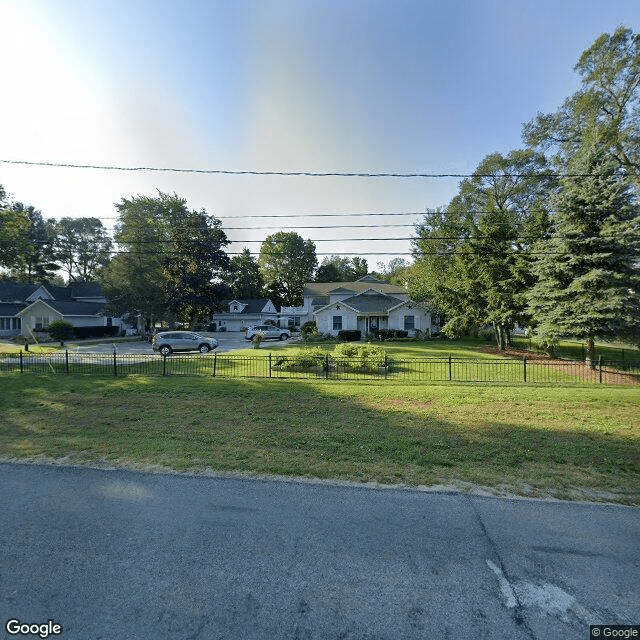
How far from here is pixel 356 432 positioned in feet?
22.3

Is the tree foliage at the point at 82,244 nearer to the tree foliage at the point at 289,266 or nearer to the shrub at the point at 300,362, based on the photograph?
the tree foliage at the point at 289,266

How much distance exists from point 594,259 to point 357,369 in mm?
12994

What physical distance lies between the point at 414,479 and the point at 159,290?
32.9 m

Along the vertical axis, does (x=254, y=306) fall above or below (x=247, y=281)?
below

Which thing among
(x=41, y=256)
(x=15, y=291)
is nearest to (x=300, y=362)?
(x=15, y=291)

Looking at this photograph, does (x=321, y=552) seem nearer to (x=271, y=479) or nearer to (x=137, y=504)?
(x=271, y=479)

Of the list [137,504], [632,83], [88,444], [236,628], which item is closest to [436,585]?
[236,628]

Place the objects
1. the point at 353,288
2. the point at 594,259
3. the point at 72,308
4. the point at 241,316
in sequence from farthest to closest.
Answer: the point at 241,316 → the point at 353,288 → the point at 72,308 → the point at 594,259

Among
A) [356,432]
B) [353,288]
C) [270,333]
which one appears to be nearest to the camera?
[356,432]

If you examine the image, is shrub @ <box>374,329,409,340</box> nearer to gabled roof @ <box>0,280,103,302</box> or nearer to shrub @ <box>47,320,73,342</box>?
shrub @ <box>47,320,73,342</box>

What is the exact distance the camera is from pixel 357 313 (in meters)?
33.1

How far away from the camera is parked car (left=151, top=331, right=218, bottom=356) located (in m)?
22.6

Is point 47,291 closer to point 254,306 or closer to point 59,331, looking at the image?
point 59,331

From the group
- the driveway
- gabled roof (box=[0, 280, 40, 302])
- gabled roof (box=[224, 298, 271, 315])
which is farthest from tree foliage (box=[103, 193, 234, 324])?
gabled roof (box=[0, 280, 40, 302])
